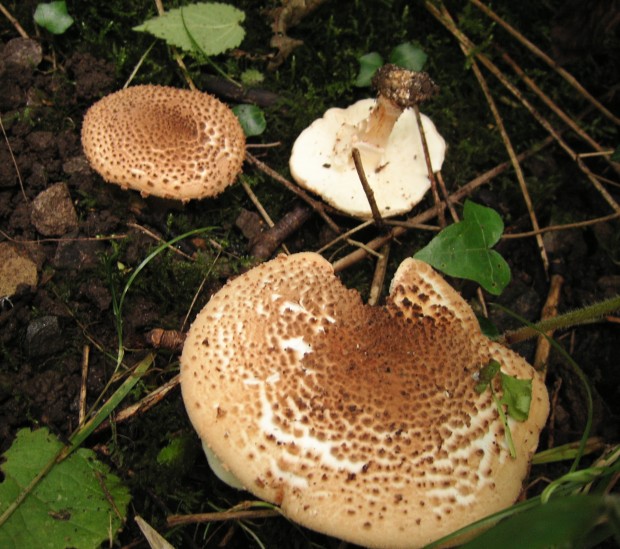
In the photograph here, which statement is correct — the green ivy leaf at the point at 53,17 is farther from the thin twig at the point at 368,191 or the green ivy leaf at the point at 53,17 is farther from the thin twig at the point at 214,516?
the thin twig at the point at 214,516

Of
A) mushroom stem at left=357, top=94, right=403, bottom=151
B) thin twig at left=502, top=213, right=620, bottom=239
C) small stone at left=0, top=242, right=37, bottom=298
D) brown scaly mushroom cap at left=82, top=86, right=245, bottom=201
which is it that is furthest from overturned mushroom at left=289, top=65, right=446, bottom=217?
small stone at left=0, top=242, right=37, bottom=298

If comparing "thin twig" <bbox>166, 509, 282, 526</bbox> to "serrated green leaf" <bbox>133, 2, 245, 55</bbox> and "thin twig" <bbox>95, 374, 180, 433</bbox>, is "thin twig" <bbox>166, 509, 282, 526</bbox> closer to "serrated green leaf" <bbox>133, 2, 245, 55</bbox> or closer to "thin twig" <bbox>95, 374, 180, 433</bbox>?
"thin twig" <bbox>95, 374, 180, 433</bbox>

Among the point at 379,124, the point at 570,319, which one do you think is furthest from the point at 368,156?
the point at 570,319

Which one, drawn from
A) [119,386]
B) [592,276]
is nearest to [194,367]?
[119,386]

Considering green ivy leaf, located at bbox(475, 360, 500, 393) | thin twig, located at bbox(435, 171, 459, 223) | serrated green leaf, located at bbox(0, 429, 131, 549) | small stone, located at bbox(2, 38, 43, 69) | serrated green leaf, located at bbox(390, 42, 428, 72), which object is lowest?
serrated green leaf, located at bbox(0, 429, 131, 549)

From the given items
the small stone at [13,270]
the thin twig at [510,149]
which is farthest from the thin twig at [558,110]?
the small stone at [13,270]

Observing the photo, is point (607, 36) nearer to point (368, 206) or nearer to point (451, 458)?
point (368, 206)
